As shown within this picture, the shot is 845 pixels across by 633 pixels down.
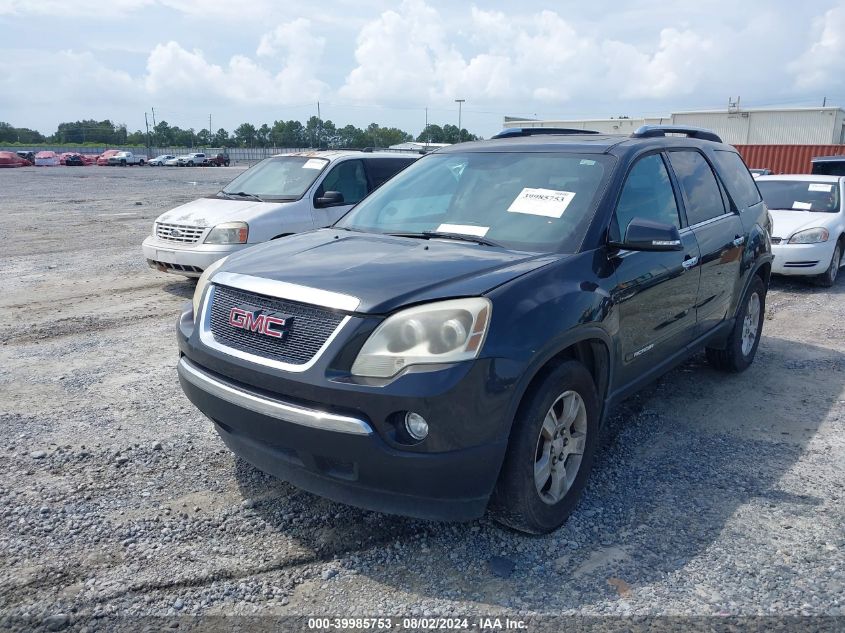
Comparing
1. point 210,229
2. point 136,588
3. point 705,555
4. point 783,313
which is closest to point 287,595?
point 136,588

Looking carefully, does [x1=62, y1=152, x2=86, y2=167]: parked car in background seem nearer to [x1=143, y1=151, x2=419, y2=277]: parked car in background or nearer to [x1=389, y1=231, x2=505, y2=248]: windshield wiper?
[x1=143, y1=151, x2=419, y2=277]: parked car in background

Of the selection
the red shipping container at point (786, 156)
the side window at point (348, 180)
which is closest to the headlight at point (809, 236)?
the side window at point (348, 180)

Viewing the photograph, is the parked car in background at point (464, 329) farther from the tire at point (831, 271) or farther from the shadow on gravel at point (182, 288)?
the tire at point (831, 271)

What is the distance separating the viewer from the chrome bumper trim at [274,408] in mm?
2771

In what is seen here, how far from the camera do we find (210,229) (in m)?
8.16

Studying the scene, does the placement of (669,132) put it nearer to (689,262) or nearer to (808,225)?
(689,262)

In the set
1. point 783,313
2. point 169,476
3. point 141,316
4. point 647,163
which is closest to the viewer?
point 169,476

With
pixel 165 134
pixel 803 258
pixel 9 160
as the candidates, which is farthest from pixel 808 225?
pixel 165 134

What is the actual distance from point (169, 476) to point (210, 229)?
4827 millimetres

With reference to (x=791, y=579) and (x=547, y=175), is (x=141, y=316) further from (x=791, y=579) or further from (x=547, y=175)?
(x=791, y=579)

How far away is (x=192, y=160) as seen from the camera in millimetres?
64688

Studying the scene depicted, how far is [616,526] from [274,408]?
5.78 ft

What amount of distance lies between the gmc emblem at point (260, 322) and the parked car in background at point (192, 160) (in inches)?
2597

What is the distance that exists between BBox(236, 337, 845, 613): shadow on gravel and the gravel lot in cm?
1
